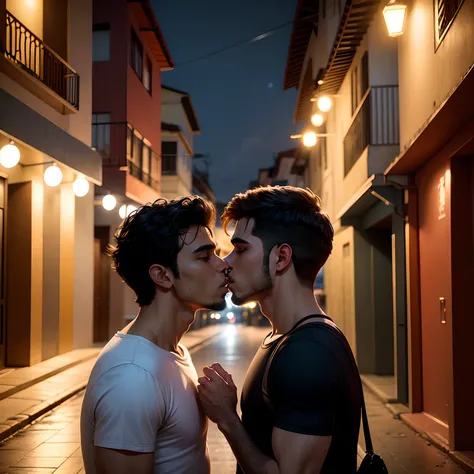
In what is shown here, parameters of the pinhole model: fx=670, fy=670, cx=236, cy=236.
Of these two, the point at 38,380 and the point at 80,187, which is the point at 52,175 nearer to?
the point at 80,187

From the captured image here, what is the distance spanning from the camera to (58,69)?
1436 cm

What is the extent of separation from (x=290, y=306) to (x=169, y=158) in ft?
102

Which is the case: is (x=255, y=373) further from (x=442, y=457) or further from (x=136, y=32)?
(x=136, y=32)

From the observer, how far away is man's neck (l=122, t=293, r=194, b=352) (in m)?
2.82

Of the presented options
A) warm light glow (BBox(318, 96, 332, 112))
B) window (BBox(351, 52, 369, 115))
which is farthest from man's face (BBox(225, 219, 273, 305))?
warm light glow (BBox(318, 96, 332, 112))

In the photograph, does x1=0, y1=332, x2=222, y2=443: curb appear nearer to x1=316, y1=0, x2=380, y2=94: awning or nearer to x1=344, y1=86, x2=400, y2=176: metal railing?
x1=344, y1=86, x2=400, y2=176: metal railing

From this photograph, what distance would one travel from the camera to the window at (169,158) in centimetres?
3303

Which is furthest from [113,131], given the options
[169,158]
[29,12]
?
[169,158]

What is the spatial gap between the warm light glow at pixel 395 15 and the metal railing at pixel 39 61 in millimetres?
6123

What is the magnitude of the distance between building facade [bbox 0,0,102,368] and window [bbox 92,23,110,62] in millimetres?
5675

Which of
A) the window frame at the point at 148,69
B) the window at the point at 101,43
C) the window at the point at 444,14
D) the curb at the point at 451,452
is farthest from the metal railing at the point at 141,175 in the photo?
the curb at the point at 451,452

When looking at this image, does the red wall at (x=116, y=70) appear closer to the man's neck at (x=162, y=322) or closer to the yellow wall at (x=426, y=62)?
the yellow wall at (x=426, y=62)

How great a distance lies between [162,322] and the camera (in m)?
2.86

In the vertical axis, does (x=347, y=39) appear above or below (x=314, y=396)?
above
